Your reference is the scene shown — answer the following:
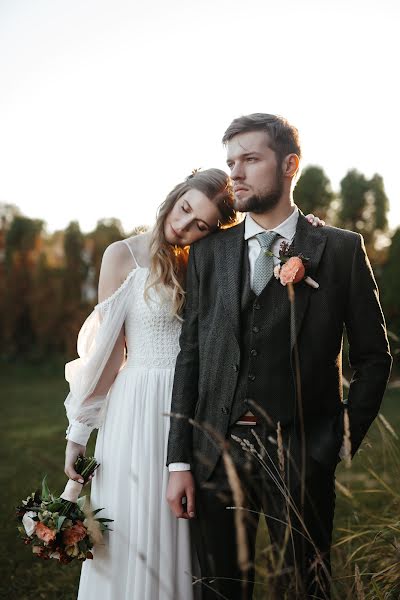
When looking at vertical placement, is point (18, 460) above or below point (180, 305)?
below

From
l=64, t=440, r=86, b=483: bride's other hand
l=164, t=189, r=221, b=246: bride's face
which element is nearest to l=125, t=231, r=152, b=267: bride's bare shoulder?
l=164, t=189, r=221, b=246: bride's face

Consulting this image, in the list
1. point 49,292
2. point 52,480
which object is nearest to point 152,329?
point 52,480

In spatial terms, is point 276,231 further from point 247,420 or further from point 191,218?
point 247,420

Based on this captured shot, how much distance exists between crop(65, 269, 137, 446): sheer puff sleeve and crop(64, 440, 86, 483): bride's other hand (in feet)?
0.08

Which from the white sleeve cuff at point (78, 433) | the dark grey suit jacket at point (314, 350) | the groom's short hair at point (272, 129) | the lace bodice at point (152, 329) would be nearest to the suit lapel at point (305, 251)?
the dark grey suit jacket at point (314, 350)

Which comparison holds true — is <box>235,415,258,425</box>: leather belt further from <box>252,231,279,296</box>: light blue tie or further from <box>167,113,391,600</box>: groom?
<box>252,231,279,296</box>: light blue tie

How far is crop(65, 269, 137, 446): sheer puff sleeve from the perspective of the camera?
2.79 meters

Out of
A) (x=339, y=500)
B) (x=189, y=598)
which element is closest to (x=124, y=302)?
(x=189, y=598)

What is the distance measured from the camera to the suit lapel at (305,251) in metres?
2.37

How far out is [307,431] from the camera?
2.41 meters

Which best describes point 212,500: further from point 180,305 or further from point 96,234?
point 96,234

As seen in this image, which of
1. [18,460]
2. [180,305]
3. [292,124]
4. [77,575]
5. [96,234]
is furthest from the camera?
[96,234]

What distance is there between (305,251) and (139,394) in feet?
3.07

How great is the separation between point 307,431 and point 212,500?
0.44m
